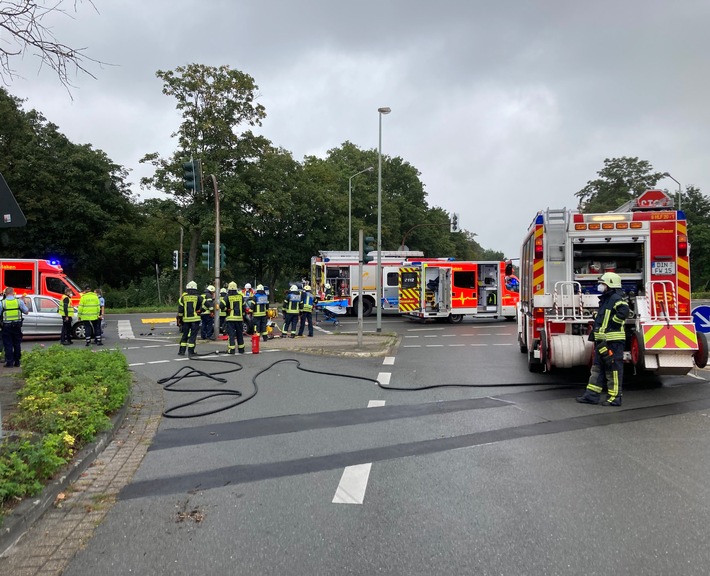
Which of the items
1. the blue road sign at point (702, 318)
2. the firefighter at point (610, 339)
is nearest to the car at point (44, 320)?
the firefighter at point (610, 339)

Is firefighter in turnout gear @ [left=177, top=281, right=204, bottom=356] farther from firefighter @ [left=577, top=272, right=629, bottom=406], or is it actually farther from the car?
firefighter @ [left=577, top=272, right=629, bottom=406]

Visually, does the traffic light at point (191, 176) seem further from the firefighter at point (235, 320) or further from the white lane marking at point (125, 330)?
the white lane marking at point (125, 330)

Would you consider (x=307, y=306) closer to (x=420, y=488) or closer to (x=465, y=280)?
(x=465, y=280)

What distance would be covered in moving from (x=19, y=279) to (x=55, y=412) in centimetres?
1707

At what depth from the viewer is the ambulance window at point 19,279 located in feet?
67.1

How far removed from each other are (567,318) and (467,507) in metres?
5.56

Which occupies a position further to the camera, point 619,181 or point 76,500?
point 619,181

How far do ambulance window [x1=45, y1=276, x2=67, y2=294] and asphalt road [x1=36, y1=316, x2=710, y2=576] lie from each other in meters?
14.4

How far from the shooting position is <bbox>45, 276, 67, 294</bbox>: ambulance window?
67.4 feet

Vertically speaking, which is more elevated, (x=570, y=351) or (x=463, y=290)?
(x=463, y=290)

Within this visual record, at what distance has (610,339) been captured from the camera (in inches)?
295

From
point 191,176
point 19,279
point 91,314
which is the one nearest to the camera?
point 191,176

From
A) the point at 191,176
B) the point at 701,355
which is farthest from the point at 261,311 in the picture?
the point at 701,355

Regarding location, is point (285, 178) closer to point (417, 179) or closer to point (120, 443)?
point (417, 179)
